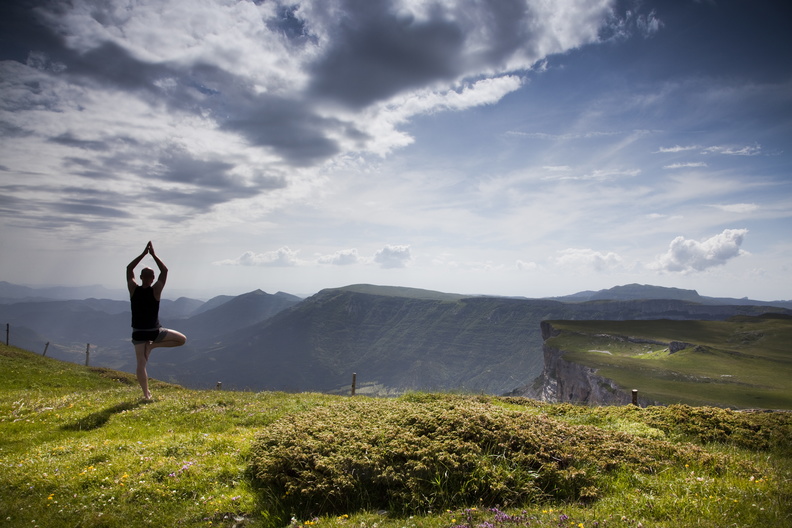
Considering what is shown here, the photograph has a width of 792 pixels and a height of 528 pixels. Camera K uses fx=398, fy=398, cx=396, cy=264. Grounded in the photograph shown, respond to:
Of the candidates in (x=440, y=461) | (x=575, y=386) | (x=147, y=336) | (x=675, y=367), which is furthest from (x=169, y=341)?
(x=675, y=367)

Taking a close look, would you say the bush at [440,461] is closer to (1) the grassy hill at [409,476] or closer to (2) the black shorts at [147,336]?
(1) the grassy hill at [409,476]

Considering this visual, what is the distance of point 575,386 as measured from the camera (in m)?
120

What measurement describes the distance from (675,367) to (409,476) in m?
142

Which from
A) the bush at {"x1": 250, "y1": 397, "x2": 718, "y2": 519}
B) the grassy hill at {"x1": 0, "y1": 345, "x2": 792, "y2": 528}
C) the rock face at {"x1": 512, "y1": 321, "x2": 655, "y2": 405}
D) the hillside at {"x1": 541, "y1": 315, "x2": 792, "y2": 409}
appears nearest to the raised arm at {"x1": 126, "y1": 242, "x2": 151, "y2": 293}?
the grassy hill at {"x1": 0, "y1": 345, "x2": 792, "y2": 528}

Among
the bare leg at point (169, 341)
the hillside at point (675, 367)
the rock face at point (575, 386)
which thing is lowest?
the rock face at point (575, 386)

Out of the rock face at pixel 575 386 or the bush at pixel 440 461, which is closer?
the bush at pixel 440 461

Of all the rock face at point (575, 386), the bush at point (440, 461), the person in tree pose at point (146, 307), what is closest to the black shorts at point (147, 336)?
the person in tree pose at point (146, 307)

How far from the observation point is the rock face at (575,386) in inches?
3691

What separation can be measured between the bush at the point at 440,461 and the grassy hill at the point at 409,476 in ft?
0.09

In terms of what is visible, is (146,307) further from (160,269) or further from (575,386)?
(575,386)

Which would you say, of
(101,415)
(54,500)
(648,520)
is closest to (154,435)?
(101,415)

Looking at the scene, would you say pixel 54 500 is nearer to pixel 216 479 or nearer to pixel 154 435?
pixel 216 479

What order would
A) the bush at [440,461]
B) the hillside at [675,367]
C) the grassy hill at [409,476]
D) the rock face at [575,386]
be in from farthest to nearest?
the rock face at [575,386]
the hillside at [675,367]
the bush at [440,461]
the grassy hill at [409,476]

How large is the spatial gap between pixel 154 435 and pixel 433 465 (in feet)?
28.7
